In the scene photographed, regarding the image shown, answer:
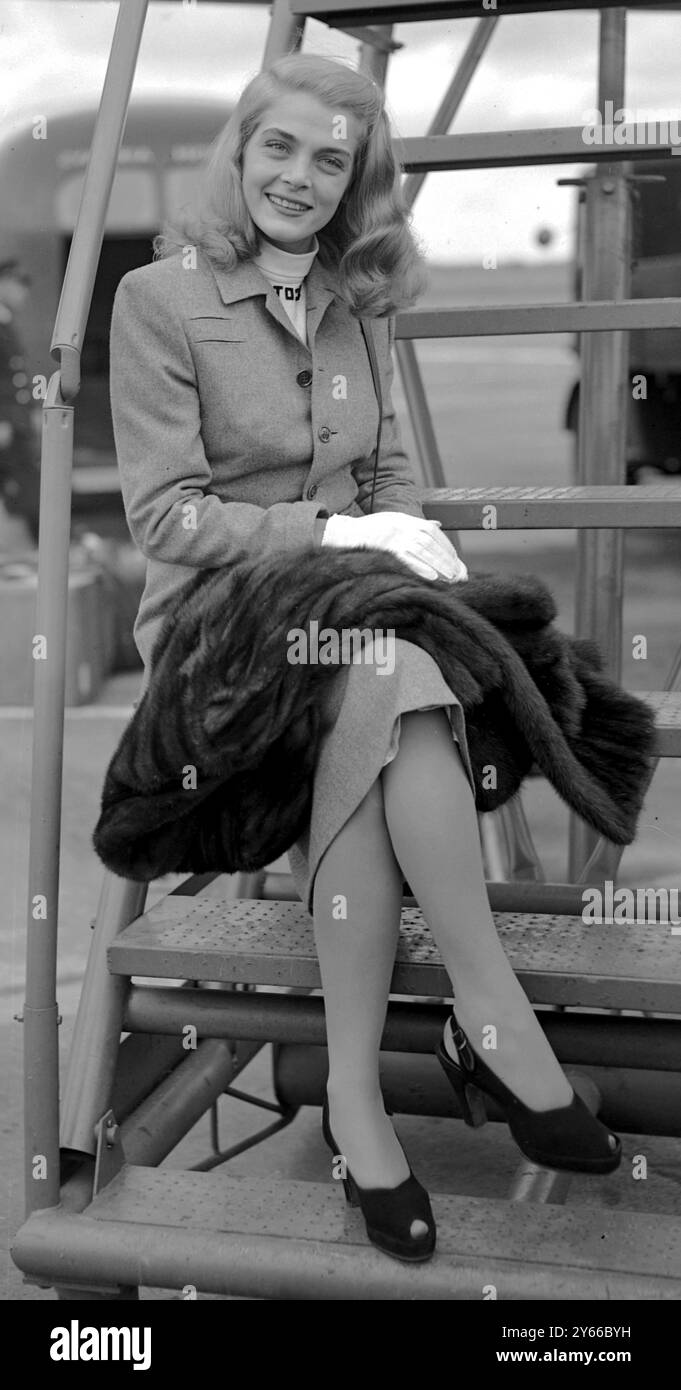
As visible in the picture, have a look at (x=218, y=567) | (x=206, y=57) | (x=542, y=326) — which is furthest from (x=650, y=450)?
(x=218, y=567)

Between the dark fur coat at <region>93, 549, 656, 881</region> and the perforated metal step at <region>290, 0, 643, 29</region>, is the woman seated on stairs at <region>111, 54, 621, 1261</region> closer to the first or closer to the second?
the dark fur coat at <region>93, 549, 656, 881</region>

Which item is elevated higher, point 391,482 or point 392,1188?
point 391,482

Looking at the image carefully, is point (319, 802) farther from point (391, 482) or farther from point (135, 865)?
point (391, 482)

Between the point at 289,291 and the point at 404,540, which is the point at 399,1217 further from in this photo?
the point at 289,291

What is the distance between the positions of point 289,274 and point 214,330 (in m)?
0.16

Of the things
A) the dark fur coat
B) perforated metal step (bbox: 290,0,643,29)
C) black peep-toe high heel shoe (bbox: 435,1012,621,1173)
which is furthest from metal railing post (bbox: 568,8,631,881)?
black peep-toe high heel shoe (bbox: 435,1012,621,1173)

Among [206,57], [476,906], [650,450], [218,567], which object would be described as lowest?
[476,906]

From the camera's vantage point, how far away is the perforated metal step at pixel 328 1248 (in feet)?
4.75

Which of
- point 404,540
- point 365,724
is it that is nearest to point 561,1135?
point 365,724

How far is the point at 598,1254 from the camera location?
1.48 metres

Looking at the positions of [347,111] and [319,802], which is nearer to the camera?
[319,802]

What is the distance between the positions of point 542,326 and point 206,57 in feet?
5.79

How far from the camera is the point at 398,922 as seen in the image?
5.02ft

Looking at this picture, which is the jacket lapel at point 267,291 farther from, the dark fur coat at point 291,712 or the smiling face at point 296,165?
the dark fur coat at point 291,712
